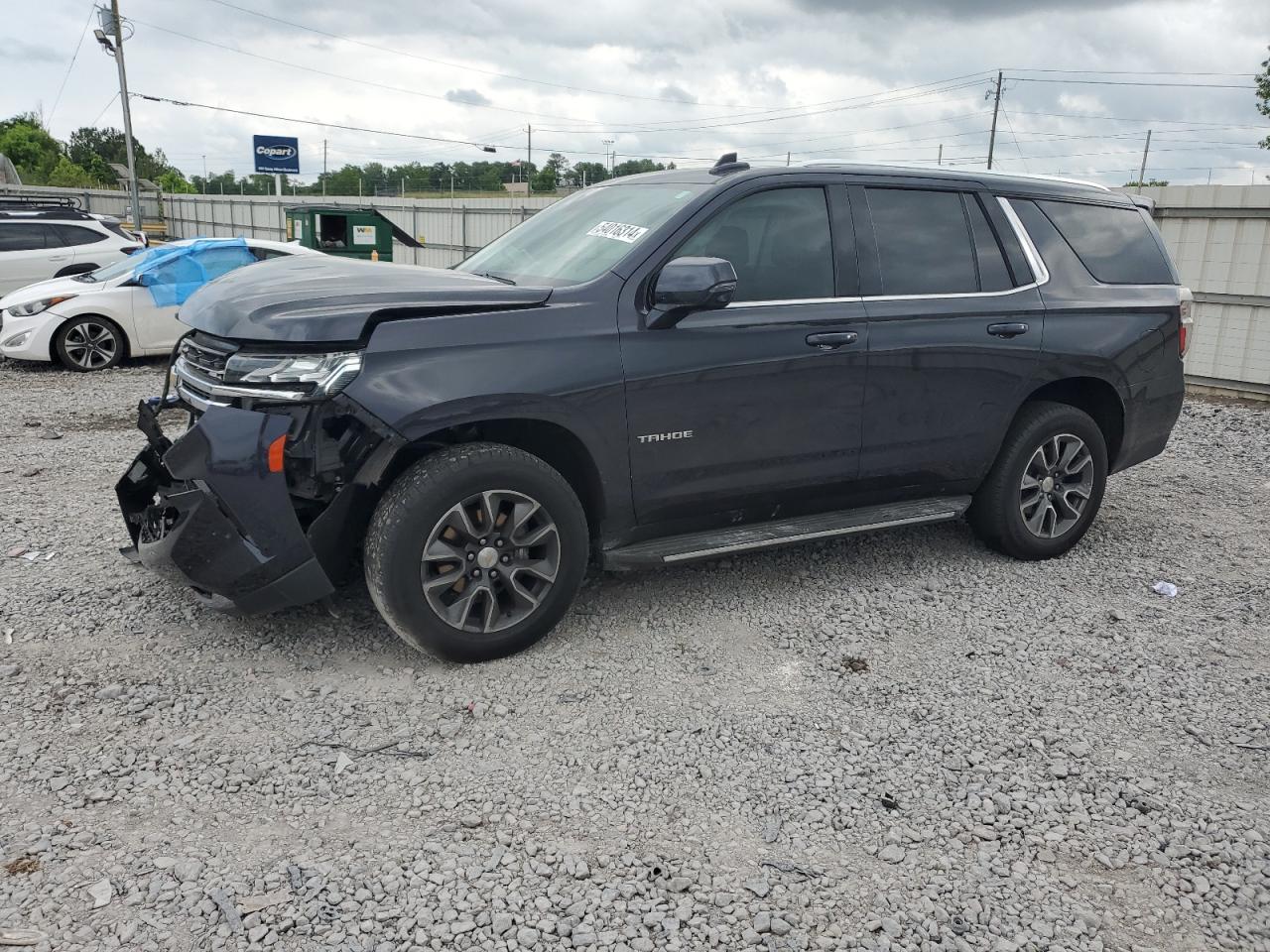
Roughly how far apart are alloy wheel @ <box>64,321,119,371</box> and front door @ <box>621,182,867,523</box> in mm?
9035

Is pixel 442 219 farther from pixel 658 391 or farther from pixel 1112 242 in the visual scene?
pixel 658 391

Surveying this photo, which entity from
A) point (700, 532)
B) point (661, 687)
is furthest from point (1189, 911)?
point (700, 532)

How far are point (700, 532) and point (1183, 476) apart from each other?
485cm

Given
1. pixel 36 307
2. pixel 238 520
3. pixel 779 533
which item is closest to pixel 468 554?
pixel 238 520

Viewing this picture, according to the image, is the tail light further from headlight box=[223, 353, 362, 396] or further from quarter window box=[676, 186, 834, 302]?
headlight box=[223, 353, 362, 396]

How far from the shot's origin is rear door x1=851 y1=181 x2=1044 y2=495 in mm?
4613

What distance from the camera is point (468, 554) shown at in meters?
3.78

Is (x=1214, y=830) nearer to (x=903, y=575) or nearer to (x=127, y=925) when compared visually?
(x=903, y=575)

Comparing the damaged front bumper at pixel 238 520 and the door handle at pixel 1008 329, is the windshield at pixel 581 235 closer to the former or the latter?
the damaged front bumper at pixel 238 520

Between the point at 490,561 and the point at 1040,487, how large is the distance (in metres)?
3.04

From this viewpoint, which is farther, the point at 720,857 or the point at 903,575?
the point at 903,575

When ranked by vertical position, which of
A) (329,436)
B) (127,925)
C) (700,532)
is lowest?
(127,925)

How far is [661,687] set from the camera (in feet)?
12.7

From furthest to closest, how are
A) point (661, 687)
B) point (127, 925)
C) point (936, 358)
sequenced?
point (936, 358) → point (661, 687) → point (127, 925)
